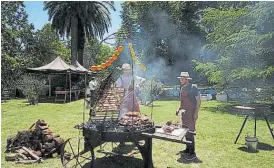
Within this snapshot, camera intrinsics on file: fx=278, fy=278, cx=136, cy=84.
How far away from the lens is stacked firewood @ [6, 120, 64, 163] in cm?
569

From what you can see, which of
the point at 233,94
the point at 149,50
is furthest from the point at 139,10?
the point at 233,94

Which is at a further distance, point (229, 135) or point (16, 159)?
point (229, 135)

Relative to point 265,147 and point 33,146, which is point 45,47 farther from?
point 265,147

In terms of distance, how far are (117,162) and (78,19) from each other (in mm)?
22011

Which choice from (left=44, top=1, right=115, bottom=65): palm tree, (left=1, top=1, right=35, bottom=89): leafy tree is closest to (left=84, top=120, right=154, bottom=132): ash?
(left=1, top=1, right=35, bottom=89): leafy tree

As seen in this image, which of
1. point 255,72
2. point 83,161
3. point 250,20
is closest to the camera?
point 83,161

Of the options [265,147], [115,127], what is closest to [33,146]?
[115,127]

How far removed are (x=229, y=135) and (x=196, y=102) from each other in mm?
3070

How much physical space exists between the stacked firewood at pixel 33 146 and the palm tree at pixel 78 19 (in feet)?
59.6

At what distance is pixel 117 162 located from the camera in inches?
223

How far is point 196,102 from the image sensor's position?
6.04 m

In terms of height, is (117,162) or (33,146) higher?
(33,146)

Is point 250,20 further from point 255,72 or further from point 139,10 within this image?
point 139,10

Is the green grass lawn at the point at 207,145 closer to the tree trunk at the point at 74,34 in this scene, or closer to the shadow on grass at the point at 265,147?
the shadow on grass at the point at 265,147
